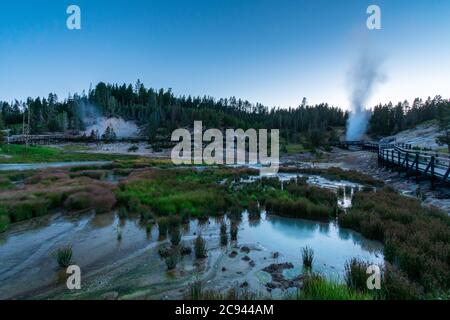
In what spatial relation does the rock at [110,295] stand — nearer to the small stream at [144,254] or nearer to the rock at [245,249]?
the small stream at [144,254]

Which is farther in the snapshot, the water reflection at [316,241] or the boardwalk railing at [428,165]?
the boardwalk railing at [428,165]

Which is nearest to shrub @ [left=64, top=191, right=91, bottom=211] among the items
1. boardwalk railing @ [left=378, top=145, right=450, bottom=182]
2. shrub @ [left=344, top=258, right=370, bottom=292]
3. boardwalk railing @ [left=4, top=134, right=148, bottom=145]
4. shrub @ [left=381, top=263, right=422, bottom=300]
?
shrub @ [left=344, top=258, right=370, bottom=292]

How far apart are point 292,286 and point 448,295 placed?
3.12 meters

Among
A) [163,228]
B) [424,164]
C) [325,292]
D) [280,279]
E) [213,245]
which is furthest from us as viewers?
[424,164]

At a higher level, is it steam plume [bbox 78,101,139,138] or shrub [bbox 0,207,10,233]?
steam plume [bbox 78,101,139,138]

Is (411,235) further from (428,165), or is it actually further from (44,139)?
(44,139)

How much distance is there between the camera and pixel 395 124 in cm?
10825

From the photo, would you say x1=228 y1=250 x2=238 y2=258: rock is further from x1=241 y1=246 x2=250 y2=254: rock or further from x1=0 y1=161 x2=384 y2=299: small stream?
x1=241 y1=246 x2=250 y2=254: rock

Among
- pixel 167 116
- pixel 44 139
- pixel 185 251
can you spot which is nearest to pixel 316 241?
pixel 185 251

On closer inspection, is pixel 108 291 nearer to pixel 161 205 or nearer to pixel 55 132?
pixel 161 205

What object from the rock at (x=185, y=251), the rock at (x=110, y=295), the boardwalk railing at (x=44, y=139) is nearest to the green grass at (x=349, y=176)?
the rock at (x=185, y=251)

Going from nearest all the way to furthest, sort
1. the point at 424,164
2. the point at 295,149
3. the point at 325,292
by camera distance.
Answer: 1. the point at 325,292
2. the point at 424,164
3. the point at 295,149

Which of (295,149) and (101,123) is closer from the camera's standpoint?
(295,149)

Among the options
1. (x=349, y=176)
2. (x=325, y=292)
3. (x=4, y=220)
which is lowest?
(x=4, y=220)
